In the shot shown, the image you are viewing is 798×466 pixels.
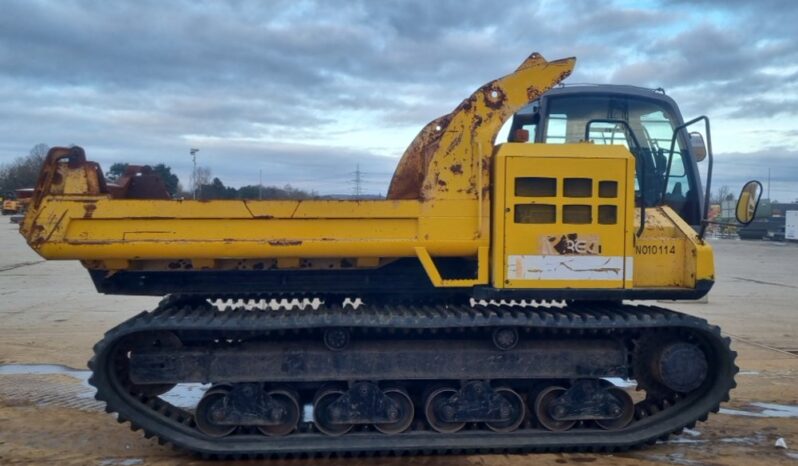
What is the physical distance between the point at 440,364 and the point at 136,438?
254cm

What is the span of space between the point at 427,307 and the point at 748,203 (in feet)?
8.15

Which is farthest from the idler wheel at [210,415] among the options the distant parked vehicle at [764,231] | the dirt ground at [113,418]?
the distant parked vehicle at [764,231]

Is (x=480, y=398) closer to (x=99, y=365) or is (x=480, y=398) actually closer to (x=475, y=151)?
(x=475, y=151)

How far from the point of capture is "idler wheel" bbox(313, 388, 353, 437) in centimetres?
521

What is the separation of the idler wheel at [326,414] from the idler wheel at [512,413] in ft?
3.65

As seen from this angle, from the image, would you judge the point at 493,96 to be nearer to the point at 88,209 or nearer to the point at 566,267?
the point at 566,267

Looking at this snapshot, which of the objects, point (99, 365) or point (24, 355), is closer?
point (99, 365)

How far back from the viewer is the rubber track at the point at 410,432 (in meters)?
4.91

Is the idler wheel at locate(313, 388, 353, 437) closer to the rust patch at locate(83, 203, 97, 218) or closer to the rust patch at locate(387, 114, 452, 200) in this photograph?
the rust patch at locate(387, 114, 452, 200)

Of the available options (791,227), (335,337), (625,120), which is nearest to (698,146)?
(625,120)

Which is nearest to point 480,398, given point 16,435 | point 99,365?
point 99,365

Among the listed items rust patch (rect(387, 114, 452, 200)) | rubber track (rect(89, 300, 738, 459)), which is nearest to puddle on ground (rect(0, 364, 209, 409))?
rubber track (rect(89, 300, 738, 459))

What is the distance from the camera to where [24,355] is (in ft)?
27.5

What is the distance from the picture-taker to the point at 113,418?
19.8ft
